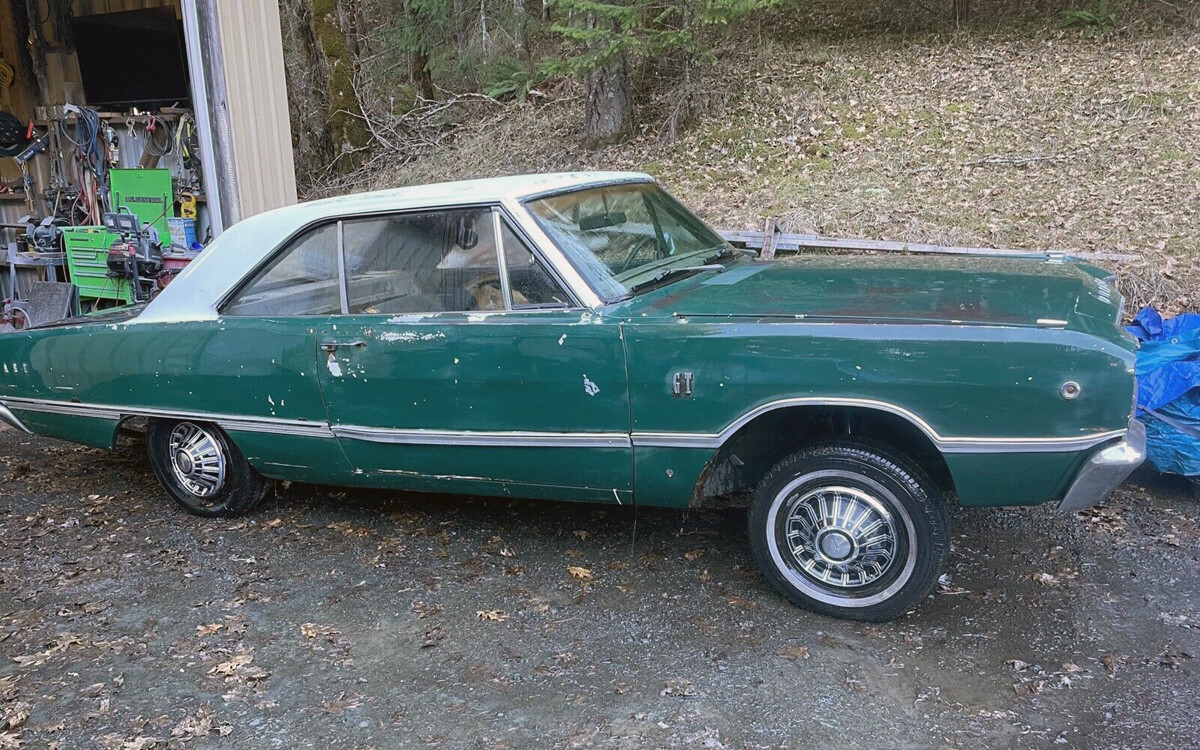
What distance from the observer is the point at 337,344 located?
4.05 meters

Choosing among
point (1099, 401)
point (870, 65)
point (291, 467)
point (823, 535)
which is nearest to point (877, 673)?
point (823, 535)

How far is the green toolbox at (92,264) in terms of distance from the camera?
855 centimetres

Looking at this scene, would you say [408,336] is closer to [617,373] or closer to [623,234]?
[617,373]

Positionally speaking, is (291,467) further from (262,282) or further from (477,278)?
(477,278)

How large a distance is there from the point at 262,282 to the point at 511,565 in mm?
1857

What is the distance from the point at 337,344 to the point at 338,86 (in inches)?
496

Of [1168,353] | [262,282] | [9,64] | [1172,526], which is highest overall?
[9,64]

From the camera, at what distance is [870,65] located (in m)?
12.0

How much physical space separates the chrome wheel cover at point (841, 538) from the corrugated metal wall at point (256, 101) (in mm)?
5797

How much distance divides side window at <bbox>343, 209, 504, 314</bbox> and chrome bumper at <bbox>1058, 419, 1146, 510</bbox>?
2.30m

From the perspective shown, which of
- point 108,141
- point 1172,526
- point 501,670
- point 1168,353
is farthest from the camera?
point 108,141

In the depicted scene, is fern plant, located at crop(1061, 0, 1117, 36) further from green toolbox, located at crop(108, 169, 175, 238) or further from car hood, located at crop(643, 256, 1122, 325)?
green toolbox, located at crop(108, 169, 175, 238)

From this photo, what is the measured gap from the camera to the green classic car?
3135 mm

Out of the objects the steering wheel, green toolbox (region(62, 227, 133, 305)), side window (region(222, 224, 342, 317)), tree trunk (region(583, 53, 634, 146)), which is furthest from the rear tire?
tree trunk (region(583, 53, 634, 146))
